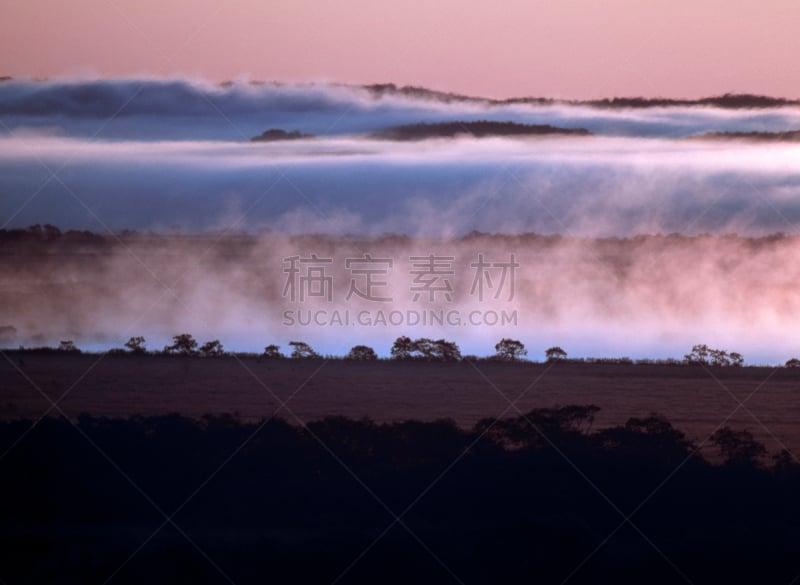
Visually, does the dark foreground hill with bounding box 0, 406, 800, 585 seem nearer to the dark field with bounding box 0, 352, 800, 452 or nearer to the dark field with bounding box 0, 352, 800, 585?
the dark field with bounding box 0, 352, 800, 585

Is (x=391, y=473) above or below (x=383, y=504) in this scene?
above

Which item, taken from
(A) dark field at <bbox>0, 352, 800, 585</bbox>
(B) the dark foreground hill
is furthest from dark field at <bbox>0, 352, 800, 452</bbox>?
(B) the dark foreground hill

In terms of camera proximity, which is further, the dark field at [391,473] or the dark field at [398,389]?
the dark field at [398,389]

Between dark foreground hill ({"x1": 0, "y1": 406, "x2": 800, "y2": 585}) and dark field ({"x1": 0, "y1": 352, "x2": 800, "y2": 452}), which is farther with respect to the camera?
dark field ({"x1": 0, "y1": 352, "x2": 800, "y2": 452})

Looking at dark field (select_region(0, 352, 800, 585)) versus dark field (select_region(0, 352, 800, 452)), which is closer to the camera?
dark field (select_region(0, 352, 800, 585))

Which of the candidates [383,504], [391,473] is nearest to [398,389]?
[391,473]

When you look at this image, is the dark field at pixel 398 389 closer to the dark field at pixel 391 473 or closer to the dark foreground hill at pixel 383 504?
the dark field at pixel 391 473

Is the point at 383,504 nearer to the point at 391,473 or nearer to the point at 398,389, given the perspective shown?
the point at 391,473

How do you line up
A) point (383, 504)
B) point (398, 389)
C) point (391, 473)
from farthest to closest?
point (398, 389) → point (391, 473) → point (383, 504)

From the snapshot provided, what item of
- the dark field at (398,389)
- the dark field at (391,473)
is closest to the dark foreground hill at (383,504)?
the dark field at (391,473)

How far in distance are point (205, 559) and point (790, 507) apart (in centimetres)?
867

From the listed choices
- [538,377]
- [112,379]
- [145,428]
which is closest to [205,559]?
[145,428]

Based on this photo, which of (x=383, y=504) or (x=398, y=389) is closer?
(x=383, y=504)

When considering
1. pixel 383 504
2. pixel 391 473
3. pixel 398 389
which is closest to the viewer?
pixel 383 504
